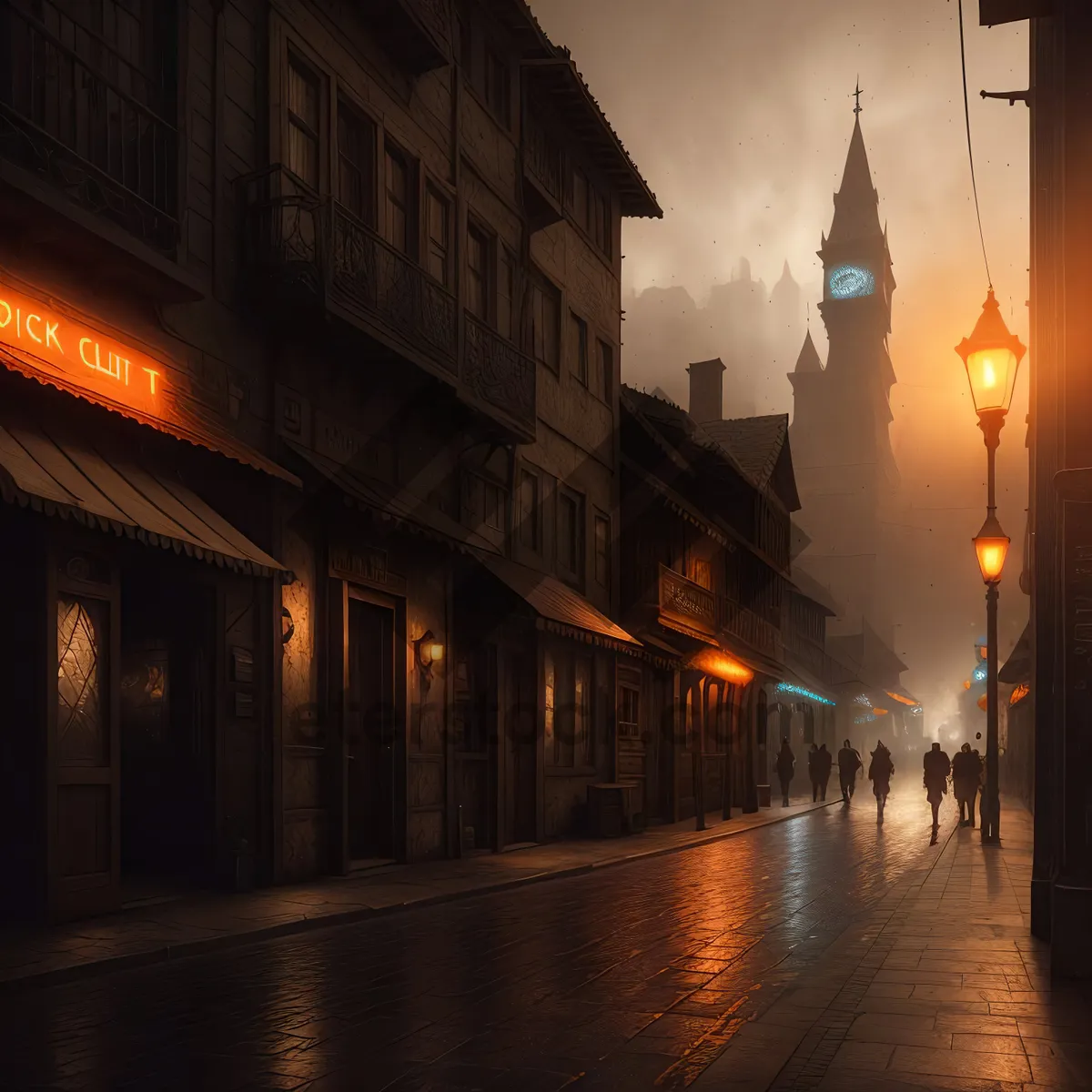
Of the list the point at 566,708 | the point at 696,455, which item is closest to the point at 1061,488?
the point at 566,708

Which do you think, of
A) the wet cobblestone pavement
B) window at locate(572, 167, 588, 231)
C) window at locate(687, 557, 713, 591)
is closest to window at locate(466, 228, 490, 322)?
window at locate(572, 167, 588, 231)

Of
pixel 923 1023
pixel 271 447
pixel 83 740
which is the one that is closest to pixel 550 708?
pixel 271 447

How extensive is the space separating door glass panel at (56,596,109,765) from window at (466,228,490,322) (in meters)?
10.6

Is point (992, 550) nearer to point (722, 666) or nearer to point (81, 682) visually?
point (722, 666)

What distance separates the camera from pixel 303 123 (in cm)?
1647

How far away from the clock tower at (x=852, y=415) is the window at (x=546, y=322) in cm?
9539

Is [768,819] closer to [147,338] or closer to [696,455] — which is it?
[696,455]

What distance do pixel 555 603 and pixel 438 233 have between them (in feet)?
19.0

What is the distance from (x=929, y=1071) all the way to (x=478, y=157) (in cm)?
1788

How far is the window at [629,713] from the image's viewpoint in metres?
28.1

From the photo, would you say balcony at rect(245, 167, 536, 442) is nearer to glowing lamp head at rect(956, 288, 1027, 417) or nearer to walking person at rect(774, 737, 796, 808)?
glowing lamp head at rect(956, 288, 1027, 417)

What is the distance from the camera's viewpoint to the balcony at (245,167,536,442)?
14.8 meters

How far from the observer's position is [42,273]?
1166cm

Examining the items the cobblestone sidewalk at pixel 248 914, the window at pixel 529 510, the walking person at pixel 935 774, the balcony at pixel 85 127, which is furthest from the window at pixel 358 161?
the walking person at pixel 935 774
